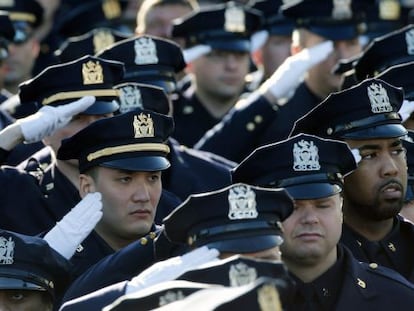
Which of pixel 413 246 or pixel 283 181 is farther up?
pixel 283 181

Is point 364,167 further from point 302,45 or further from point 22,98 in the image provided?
point 302,45

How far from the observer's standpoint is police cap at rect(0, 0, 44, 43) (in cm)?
1266

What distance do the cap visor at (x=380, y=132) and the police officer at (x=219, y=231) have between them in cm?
126

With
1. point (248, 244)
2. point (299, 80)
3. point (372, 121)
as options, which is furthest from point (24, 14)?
point (248, 244)

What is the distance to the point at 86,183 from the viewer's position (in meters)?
8.41

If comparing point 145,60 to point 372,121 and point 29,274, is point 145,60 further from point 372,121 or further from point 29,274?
point 29,274

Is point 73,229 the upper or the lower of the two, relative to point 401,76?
lower

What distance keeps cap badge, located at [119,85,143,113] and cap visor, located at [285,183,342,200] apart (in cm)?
209

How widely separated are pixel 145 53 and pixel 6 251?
2567 mm

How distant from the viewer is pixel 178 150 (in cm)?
980

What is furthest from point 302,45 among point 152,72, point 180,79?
point 180,79

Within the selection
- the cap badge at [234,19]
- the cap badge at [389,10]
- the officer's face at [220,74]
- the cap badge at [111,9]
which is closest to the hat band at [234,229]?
the officer's face at [220,74]

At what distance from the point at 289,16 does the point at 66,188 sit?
8.81 ft

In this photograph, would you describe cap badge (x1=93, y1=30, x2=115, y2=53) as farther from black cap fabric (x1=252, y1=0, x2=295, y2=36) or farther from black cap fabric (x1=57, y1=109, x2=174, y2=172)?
black cap fabric (x1=57, y1=109, x2=174, y2=172)
